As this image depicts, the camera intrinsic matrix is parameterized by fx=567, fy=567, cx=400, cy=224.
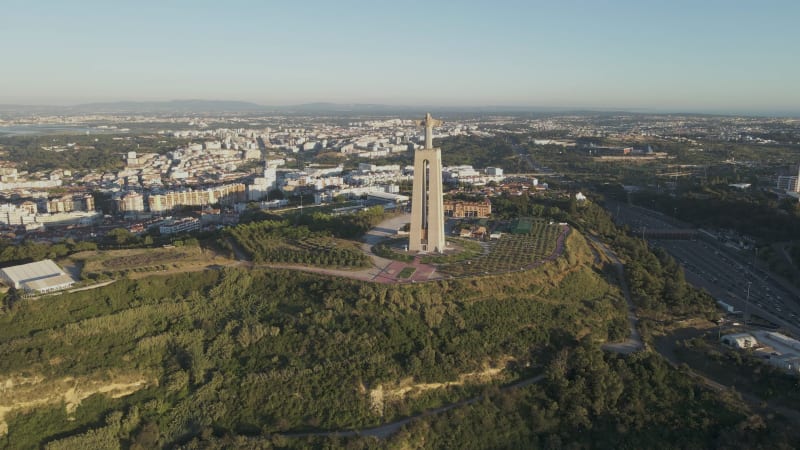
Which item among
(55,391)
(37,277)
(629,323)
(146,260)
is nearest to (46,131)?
(146,260)

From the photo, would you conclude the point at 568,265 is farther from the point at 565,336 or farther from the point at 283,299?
the point at 283,299

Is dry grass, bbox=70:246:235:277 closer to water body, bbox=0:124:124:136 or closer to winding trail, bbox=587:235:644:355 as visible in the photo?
winding trail, bbox=587:235:644:355

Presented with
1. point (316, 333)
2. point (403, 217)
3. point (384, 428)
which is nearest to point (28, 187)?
point (403, 217)

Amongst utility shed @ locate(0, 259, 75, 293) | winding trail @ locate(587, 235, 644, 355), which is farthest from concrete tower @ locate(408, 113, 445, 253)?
utility shed @ locate(0, 259, 75, 293)

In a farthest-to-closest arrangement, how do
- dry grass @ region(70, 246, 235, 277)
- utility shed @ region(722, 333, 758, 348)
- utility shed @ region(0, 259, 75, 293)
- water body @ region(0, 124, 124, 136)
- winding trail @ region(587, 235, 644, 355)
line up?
water body @ region(0, 124, 124, 136)
dry grass @ region(70, 246, 235, 277)
utility shed @ region(0, 259, 75, 293)
utility shed @ region(722, 333, 758, 348)
winding trail @ region(587, 235, 644, 355)

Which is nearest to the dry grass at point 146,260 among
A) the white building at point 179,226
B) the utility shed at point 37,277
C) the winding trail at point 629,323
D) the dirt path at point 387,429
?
the utility shed at point 37,277

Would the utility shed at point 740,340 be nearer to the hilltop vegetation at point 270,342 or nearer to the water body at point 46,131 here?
the hilltop vegetation at point 270,342
